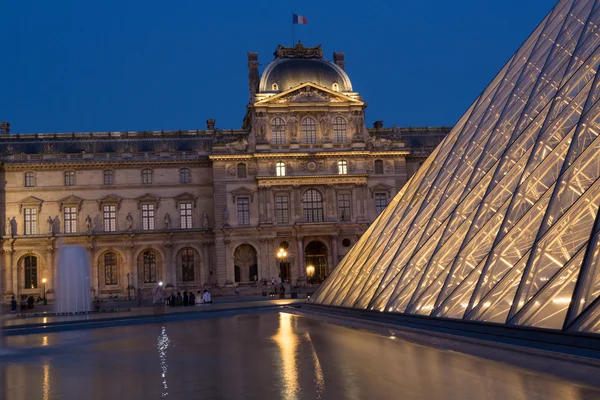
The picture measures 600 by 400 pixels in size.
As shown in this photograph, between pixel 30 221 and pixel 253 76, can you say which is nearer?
pixel 30 221

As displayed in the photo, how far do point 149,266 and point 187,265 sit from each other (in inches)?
119

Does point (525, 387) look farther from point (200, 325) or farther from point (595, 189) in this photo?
point (200, 325)

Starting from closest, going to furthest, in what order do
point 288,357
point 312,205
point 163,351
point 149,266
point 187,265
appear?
1. point 288,357
2. point 163,351
3. point 312,205
4. point 149,266
5. point 187,265

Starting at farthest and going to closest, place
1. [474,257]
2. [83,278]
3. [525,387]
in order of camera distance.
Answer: [83,278] → [474,257] → [525,387]

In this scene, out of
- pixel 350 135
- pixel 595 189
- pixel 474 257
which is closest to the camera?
pixel 595 189

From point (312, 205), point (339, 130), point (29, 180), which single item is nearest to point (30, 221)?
point (29, 180)

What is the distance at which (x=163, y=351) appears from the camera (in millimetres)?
13914

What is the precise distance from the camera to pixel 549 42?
1792 centimetres

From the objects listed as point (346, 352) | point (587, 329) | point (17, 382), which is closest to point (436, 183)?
point (346, 352)

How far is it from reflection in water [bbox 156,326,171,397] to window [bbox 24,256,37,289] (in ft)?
121

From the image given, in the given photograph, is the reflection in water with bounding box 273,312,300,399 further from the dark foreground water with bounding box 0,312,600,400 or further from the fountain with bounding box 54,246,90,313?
the fountain with bounding box 54,246,90,313

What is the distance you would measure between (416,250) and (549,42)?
667cm

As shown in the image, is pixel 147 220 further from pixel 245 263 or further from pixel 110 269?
pixel 245 263

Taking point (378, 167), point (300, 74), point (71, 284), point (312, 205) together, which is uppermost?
point (300, 74)
